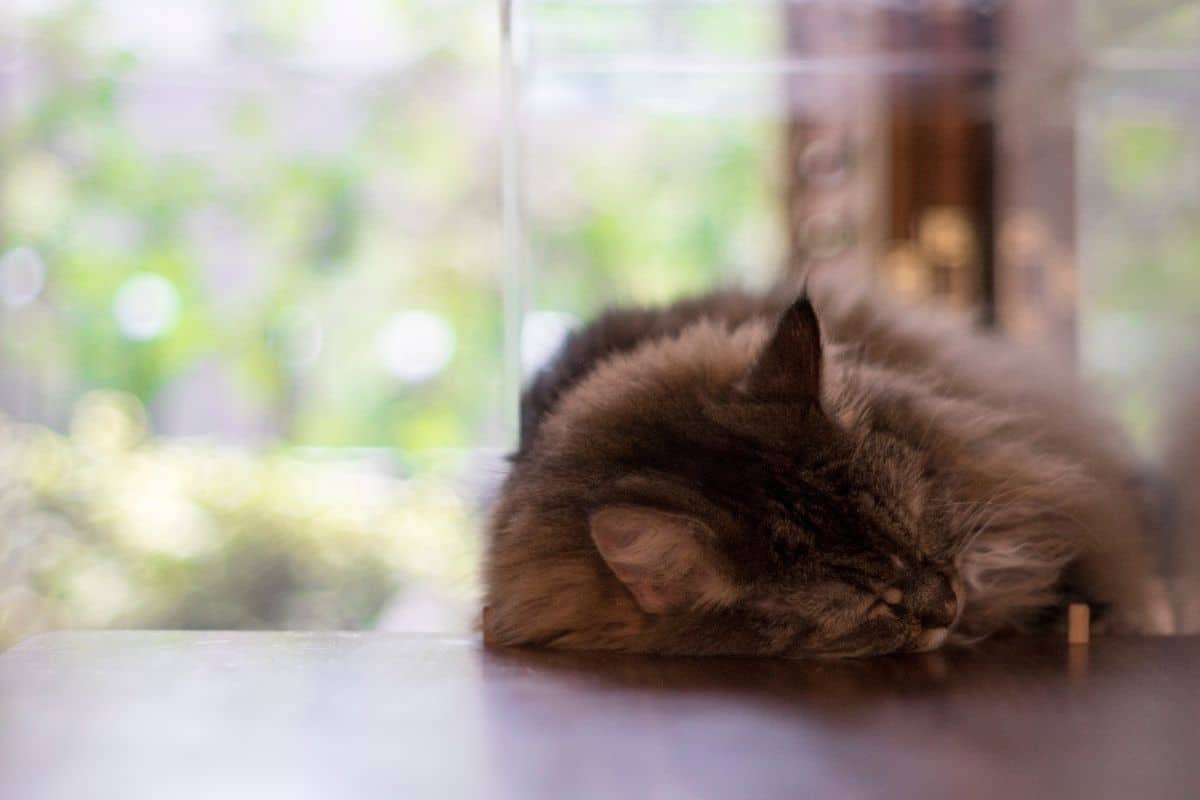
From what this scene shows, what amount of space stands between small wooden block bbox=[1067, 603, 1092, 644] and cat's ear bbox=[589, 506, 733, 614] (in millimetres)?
404

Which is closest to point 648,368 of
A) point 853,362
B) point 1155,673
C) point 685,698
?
point 853,362

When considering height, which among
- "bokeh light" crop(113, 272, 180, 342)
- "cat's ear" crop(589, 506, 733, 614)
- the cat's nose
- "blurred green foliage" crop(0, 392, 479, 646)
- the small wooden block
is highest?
"bokeh light" crop(113, 272, 180, 342)

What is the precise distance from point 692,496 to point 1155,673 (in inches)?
18.2

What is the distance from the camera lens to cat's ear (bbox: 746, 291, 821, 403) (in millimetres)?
1200

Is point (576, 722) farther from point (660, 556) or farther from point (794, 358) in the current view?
point (794, 358)

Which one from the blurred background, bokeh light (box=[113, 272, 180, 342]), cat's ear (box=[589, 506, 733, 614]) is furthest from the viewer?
bokeh light (box=[113, 272, 180, 342])

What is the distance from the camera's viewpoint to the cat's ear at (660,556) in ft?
3.60

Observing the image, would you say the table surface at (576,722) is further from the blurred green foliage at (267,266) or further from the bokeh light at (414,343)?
the bokeh light at (414,343)

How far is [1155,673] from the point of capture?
1.01m

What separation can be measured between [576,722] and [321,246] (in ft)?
10.8

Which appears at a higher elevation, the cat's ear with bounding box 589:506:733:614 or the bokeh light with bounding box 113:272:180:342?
the bokeh light with bounding box 113:272:180:342

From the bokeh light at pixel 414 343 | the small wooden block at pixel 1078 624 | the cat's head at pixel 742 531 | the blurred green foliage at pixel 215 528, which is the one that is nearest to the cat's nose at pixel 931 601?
the cat's head at pixel 742 531

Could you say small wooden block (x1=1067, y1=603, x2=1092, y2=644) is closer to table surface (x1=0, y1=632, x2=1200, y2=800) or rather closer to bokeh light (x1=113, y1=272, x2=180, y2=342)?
table surface (x1=0, y1=632, x2=1200, y2=800)

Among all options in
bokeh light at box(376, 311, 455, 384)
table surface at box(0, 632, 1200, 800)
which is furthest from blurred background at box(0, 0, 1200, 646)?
table surface at box(0, 632, 1200, 800)
